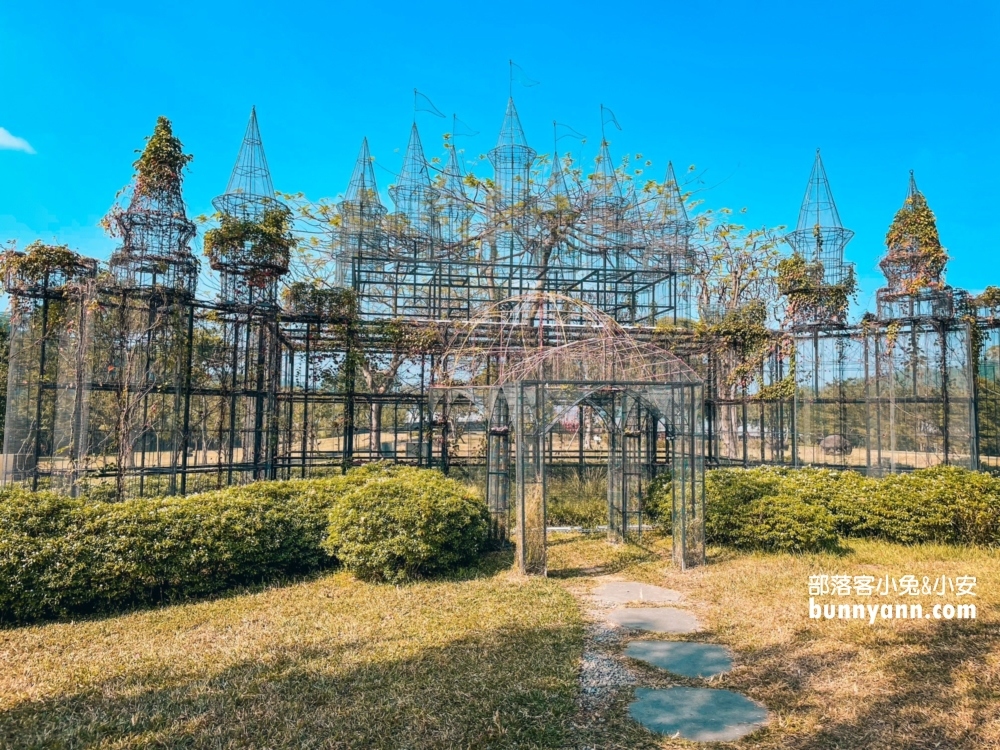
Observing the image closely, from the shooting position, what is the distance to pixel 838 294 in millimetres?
12695

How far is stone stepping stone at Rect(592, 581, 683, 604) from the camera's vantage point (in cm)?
661

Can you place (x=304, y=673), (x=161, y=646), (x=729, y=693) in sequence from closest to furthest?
(x=729, y=693), (x=304, y=673), (x=161, y=646)

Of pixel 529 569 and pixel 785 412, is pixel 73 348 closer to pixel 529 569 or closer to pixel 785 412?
pixel 529 569

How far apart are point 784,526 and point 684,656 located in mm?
3833

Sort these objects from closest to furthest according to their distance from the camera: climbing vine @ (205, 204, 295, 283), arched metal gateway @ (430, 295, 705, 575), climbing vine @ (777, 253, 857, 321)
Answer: arched metal gateway @ (430, 295, 705, 575), climbing vine @ (205, 204, 295, 283), climbing vine @ (777, 253, 857, 321)

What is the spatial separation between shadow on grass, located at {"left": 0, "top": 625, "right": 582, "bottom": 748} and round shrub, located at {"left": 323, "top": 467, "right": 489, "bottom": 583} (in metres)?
1.81

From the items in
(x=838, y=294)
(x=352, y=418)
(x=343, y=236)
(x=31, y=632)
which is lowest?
(x=31, y=632)

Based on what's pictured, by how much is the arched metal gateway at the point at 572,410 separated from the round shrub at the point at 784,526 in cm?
93

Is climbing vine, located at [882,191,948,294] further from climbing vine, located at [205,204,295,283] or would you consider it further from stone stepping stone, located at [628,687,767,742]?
climbing vine, located at [205,204,295,283]

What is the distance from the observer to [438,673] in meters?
4.58

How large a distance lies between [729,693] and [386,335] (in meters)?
8.86

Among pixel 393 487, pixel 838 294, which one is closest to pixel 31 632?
pixel 393 487

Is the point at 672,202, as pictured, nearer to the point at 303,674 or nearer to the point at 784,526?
the point at 784,526

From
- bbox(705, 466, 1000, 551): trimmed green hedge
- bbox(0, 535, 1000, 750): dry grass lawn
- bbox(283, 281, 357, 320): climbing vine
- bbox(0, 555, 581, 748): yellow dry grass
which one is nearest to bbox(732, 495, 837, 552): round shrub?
bbox(705, 466, 1000, 551): trimmed green hedge
